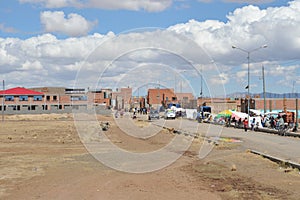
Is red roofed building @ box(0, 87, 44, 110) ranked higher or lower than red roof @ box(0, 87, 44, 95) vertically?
lower

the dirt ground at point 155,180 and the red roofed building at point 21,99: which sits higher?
the red roofed building at point 21,99

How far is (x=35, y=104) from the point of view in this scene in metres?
119

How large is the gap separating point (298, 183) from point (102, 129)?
117 ft

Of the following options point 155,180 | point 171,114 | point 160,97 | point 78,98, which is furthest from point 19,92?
point 155,180

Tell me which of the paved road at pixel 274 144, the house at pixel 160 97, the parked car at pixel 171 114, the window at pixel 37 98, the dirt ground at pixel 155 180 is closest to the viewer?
the dirt ground at pixel 155 180

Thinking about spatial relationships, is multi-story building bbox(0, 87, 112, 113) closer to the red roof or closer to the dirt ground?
the red roof

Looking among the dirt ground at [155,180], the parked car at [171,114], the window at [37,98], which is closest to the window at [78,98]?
the window at [37,98]

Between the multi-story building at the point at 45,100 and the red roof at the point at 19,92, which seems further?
the red roof at the point at 19,92

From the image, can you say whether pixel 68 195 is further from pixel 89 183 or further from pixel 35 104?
pixel 35 104

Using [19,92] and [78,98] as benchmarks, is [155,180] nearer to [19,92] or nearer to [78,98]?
[19,92]

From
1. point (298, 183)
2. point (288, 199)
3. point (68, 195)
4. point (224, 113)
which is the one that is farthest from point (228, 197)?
point (224, 113)

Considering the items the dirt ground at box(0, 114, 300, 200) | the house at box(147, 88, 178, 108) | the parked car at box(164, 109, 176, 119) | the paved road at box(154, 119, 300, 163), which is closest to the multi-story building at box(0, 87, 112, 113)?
the house at box(147, 88, 178, 108)

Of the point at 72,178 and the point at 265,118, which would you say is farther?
the point at 265,118

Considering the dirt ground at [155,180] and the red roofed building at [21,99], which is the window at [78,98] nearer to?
the red roofed building at [21,99]
